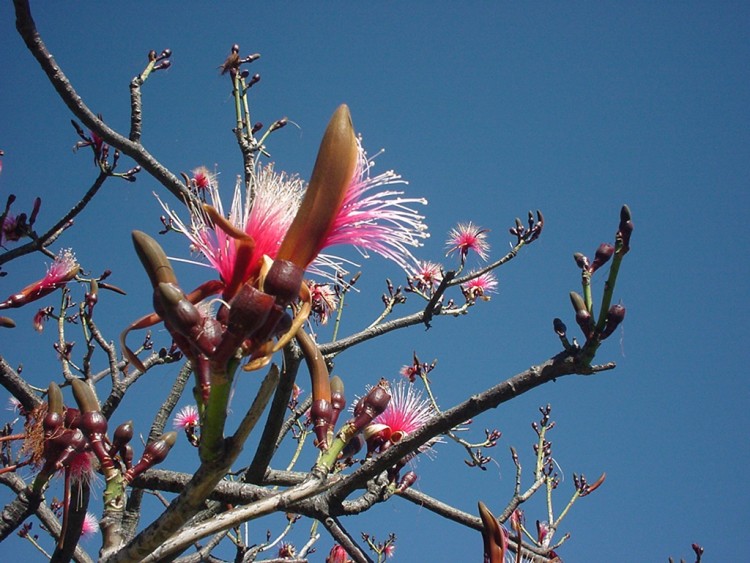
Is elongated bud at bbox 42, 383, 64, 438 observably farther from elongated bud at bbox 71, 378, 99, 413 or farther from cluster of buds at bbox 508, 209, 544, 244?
cluster of buds at bbox 508, 209, 544, 244

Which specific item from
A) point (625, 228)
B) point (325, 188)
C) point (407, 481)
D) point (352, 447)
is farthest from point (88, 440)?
point (625, 228)

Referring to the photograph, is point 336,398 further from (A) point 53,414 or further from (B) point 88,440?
(A) point 53,414

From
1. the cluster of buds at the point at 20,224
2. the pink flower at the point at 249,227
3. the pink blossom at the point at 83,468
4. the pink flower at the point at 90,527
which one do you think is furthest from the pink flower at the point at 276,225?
the pink flower at the point at 90,527

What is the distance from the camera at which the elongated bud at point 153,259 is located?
1.21 m

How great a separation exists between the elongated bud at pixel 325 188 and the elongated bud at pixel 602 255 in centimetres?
75

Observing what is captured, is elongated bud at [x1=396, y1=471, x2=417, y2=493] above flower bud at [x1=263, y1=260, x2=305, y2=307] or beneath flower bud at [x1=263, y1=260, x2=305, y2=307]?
above

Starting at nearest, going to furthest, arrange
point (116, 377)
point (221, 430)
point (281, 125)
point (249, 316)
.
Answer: point (249, 316) → point (221, 430) → point (116, 377) → point (281, 125)

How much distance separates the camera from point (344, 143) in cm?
117

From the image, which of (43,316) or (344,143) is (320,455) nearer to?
(344,143)

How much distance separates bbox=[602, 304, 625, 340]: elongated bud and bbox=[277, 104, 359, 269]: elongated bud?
69 cm

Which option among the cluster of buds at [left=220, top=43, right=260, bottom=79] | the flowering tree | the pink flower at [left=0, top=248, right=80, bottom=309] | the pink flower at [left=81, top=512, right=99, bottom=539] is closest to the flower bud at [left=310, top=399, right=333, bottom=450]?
the flowering tree

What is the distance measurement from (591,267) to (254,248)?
849 millimetres

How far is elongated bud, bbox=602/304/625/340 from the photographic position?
1441mm

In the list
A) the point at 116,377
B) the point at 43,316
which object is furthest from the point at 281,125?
the point at 43,316
